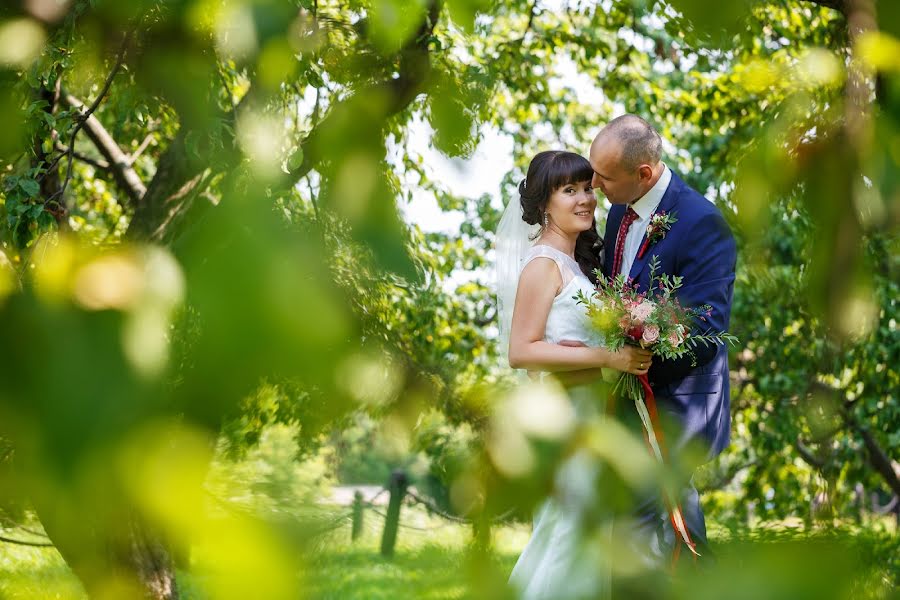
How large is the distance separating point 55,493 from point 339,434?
0.73 feet

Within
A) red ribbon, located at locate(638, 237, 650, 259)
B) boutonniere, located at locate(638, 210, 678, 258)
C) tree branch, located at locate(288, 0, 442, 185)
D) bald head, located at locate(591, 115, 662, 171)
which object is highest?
bald head, located at locate(591, 115, 662, 171)

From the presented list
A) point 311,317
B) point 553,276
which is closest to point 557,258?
point 553,276

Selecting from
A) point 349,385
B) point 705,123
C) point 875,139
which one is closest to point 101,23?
point 349,385

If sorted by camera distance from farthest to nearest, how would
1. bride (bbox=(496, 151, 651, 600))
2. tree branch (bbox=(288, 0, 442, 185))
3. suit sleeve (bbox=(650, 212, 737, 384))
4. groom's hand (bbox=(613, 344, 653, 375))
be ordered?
1. suit sleeve (bbox=(650, 212, 737, 384))
2. bride (bbox=(496, 151, 651, 600))
3. groom's hand (bbox=(613, 344, 653, 375))
4. tree branch (bbox=(288, 0, 442, 185))

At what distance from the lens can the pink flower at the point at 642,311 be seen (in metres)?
2.06

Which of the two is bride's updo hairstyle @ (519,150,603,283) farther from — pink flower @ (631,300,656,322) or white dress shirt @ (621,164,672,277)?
pink flower @ (631,300,656,322)

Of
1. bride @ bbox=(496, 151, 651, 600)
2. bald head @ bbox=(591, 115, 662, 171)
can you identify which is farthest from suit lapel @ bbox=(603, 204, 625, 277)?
bald head @ bbox=(591, 115, 662, 171)

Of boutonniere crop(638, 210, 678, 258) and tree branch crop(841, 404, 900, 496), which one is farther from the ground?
boutonniere crop(638, 210, 678, 258)

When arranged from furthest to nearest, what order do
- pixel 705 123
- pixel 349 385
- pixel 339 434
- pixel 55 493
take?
pixel 705 123 → pixel 339 434 → pixel 349 385 → pixel 55 493

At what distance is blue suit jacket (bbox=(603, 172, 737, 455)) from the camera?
8.22 feet

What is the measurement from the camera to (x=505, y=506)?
1.46 ft

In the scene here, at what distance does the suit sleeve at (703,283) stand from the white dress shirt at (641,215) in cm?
25

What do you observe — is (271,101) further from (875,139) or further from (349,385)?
(875,139)

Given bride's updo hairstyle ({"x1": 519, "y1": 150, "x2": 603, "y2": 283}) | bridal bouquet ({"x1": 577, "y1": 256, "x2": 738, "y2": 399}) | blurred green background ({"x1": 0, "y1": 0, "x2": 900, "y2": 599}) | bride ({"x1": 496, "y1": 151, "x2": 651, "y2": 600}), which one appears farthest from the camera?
bride's updo hairstyle ({"x1": 519, "y1": 150, "x2": 603, "y2": 283})
